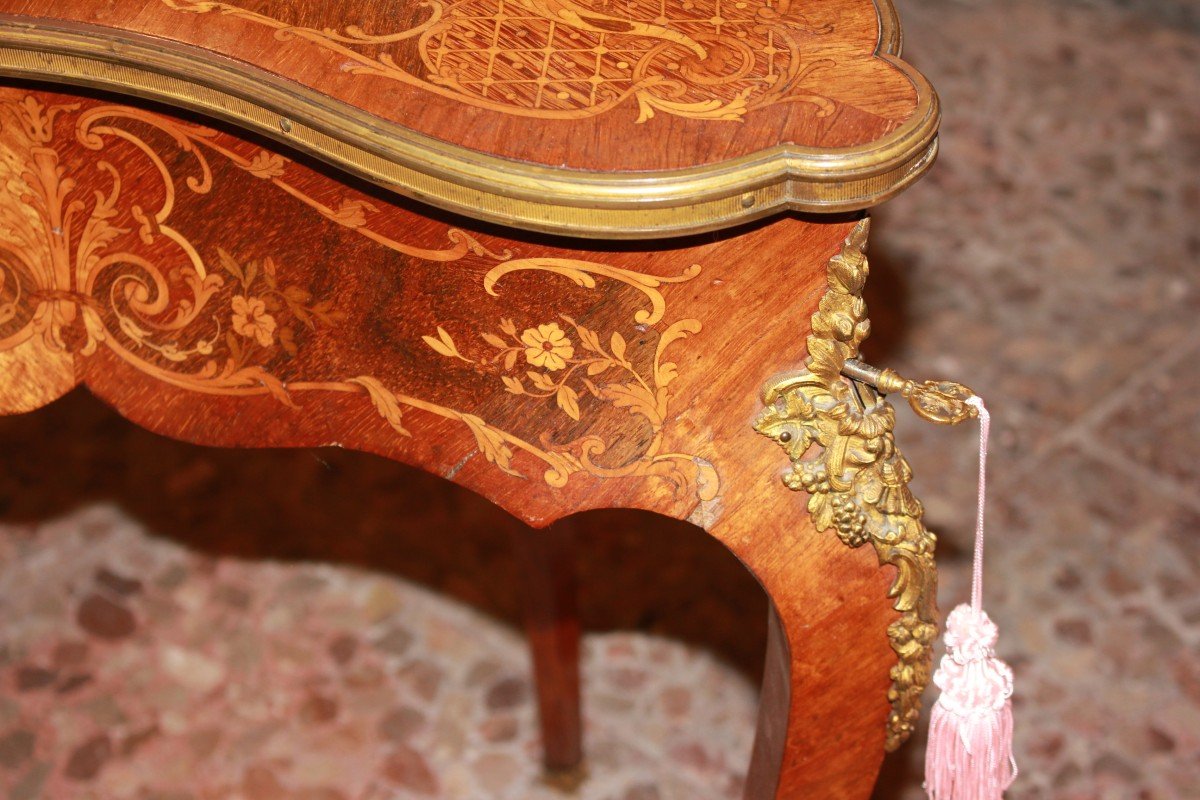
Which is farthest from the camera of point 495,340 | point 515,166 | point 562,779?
point 562,779

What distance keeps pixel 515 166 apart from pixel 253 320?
0.80ft

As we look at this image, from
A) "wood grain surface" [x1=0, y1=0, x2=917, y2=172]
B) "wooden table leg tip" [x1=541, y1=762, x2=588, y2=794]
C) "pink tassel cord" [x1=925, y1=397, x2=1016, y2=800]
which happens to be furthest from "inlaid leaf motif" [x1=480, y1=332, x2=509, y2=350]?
"wooden table leg tip" [x1=541, y1=762, x2=588, y2=794]

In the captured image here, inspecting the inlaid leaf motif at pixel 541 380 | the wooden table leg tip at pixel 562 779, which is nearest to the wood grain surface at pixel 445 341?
the inlaid leaf motif at pixel 541 380

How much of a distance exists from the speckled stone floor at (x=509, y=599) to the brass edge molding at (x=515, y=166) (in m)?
0.83

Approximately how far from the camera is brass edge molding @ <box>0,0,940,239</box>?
2.66ft

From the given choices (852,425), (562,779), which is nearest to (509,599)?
(562,779)

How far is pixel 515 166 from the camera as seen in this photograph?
82cm

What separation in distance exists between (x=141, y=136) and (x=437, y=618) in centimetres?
84

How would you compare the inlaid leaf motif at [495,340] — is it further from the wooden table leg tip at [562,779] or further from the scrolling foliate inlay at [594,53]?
the wooden table leg tip at [562,779]

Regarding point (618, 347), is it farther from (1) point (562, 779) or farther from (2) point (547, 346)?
(1) point (562, 779)

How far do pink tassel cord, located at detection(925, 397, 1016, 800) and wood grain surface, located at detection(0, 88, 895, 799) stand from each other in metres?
0.05

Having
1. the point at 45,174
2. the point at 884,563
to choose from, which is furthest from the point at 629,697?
the point at 45,174

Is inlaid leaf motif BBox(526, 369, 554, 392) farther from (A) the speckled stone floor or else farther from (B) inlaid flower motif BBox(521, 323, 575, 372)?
(A) the speckled stone floor

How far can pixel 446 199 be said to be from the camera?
2.74 feet
